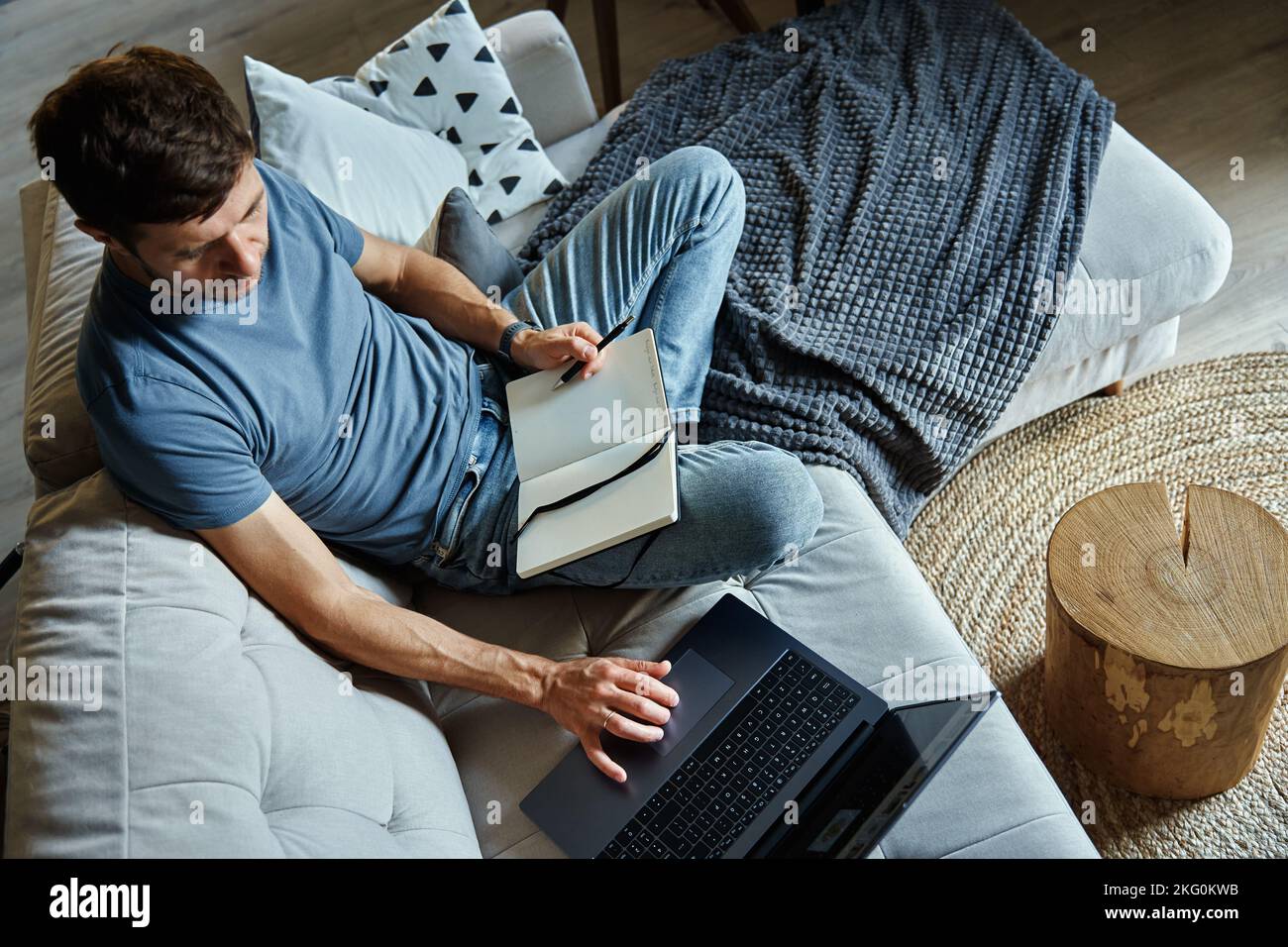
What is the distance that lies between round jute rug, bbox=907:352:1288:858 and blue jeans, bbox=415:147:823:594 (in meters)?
0.49

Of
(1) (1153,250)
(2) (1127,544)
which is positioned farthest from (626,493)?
(1) (1153,250)

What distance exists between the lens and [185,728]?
1.06 metres

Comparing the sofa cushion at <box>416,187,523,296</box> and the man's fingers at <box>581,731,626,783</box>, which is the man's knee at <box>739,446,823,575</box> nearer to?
the man's fingers at <box>581,731,626,783</box>

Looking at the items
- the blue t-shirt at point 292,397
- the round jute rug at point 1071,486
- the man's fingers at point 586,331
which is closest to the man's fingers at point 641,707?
the blue t-shirt at point 292,397

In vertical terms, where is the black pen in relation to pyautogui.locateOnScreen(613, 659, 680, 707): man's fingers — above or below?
above

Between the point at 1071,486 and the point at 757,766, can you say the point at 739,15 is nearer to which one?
the point at 1071,486

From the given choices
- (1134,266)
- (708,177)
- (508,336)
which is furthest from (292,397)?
(1134,266)

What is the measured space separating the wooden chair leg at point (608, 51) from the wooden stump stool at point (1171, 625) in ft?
5.37

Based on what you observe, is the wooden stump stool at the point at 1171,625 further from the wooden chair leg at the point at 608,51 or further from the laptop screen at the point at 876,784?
the wooden chair leg at the point at 608,51

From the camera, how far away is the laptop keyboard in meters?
1.20

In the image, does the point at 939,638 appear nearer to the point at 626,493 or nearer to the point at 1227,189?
the point at 626,493

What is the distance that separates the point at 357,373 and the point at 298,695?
435mm

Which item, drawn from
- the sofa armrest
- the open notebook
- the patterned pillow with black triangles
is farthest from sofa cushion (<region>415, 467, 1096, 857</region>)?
the sofa armrest
